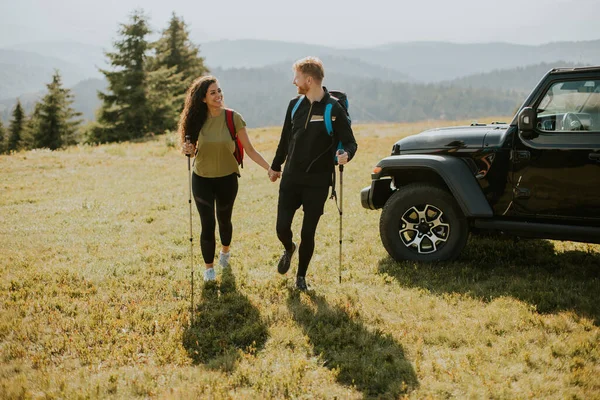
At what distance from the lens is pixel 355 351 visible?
451cm

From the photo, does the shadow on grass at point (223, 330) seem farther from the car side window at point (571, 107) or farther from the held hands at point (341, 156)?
the car side window at point (571, 107)

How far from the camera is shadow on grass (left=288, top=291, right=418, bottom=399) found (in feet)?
13.1

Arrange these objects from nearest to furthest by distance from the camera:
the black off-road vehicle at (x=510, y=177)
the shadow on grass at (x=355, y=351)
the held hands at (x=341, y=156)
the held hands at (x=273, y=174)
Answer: the shadow on grass at (x=355, y=351)
the held hands at (x=341, y=156)
the black off-road vehicle at (x=510, y=177)
the held hands at (x=273, y=174)

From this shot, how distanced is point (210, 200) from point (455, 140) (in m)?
3.34

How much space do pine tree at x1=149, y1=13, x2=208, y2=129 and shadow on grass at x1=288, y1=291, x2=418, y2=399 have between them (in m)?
35.2

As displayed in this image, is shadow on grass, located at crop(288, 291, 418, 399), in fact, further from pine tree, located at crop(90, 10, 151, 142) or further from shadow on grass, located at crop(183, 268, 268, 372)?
pine tree, located at crop(90, 10, 151, 142)

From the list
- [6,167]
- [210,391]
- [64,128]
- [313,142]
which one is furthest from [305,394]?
[64,128]

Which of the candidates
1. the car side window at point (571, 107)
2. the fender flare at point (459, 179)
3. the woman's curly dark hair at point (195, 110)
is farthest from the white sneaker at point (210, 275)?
the car side window at point (571, 107)

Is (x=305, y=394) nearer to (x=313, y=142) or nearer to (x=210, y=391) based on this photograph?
(x=210, y=391)

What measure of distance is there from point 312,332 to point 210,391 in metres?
1.32

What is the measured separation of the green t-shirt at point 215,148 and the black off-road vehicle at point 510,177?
2.12m

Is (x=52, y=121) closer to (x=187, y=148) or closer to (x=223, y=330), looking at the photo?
(x=187, y=148)

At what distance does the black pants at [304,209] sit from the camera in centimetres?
553

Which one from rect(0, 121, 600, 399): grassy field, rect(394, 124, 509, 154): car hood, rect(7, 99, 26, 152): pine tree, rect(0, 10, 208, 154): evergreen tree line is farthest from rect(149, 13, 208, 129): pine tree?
rect(394, 124, 509, 154): car hood
